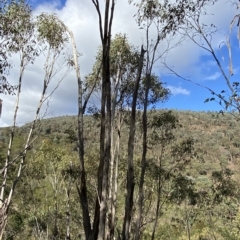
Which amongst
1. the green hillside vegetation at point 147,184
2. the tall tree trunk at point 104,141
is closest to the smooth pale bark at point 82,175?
the tall tree trunk at point 104,141

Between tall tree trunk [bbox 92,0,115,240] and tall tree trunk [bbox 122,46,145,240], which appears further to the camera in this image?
tall tree trunk [bbox 122,46,145,240]

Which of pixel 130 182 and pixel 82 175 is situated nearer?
pixel 82 175

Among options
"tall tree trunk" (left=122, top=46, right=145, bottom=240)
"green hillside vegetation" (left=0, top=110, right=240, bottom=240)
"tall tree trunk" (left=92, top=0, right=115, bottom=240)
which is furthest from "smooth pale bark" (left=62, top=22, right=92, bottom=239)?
"green hillside vegetation" (left=0, top=110, right=240, bottom=240)

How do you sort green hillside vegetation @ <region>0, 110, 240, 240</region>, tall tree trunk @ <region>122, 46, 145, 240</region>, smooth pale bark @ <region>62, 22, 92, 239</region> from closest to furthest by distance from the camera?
smooth pale bark @ <region>62, 22, 92, 239</region>, tall tree trunk @ <region>122, 46, 145, 240</region>, green hillside vegetation @ <region>0, 110, 240, 240</region>

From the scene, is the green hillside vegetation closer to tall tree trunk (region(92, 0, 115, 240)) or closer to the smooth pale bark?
the smooth pale bark

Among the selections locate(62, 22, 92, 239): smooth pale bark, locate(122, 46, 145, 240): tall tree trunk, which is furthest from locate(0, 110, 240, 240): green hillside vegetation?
locate(62, 22, 92, 239): smooth pale bark

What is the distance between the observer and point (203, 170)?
99.6ft

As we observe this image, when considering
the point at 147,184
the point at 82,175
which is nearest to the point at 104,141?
the point at 82,175

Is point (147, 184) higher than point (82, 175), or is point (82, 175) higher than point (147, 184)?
point (82, 175)

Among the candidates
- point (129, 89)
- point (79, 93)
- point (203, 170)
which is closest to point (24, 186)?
point (129, 89)

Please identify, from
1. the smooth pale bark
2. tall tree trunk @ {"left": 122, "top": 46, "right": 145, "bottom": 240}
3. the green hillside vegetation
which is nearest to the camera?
the smooth pale bark

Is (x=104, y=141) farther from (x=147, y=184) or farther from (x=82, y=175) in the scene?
(x=147, y=184)

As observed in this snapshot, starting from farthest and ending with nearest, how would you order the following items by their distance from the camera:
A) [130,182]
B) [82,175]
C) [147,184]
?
[147,184]
[130,182]
[82,175]

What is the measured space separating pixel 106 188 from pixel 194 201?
1272 centimetres
